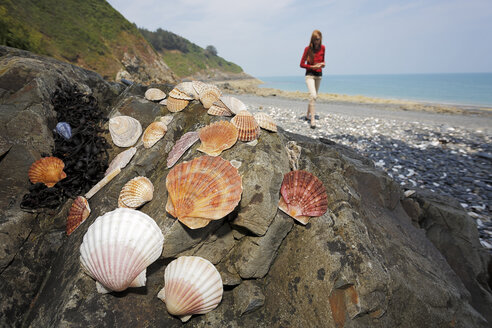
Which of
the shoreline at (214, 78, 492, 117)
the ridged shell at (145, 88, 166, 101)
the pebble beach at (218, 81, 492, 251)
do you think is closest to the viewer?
the ridged shell at (145, 88, 166, 101)

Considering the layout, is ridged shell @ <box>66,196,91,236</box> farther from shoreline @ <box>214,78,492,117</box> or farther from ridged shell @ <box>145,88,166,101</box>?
shoreline @ <box>214,78,492,117</box>

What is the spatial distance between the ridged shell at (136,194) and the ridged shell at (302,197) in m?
1.39

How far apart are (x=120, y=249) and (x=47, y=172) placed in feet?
5.92

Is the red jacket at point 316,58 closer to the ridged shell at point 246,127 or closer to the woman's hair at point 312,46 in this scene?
the woman's hair at point 312,46

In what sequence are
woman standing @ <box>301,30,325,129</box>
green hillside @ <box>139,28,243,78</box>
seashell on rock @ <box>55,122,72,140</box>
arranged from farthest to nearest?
green hillside @ <box>139,28,243,78</box> → woman standing @ <box>301,30,325,129</box> → seashell on rock @ <box>55,122,72,140</box>

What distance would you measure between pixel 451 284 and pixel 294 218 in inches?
86.1

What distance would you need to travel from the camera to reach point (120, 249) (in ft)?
6.56

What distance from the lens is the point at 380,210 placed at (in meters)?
3.53

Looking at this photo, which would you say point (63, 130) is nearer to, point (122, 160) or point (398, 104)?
point (122, 160)

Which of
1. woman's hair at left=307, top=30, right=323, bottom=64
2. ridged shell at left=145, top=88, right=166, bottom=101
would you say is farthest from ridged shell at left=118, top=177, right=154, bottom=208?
woman's hair at left=307, top=30, right=323, bottom=64

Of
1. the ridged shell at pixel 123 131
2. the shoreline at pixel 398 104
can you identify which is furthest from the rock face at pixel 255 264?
the shoreline at pixel 398 104

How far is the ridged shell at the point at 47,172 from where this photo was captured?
290 centimetres

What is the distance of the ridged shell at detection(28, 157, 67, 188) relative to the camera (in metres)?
2.90

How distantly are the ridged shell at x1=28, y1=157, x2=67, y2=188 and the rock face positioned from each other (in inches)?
6.3
